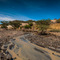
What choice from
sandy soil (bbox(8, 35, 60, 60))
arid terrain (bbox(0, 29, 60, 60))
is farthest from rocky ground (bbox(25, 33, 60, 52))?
sandy soil (bbox(8, 35, 60, 60))

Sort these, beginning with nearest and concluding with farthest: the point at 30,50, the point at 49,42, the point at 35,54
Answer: the point at 35,54 < the point at 30,50 < the point at 49,42

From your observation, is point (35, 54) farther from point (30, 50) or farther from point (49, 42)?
point (49, 42)

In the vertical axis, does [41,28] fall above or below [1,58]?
above

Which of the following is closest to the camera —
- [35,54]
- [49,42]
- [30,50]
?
[35,54]

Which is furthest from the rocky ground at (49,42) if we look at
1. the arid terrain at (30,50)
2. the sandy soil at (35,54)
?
the sandy soil at (35,54)

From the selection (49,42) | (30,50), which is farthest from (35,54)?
(49,42)

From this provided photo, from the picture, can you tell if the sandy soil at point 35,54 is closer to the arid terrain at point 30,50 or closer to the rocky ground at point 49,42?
the arid terrain at point 30,50

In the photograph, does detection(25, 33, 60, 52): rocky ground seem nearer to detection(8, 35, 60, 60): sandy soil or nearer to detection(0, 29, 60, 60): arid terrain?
detection(0, 29, 60, 60): arid terrain

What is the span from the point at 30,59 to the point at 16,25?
2174cm

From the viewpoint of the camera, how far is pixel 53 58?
3.19m

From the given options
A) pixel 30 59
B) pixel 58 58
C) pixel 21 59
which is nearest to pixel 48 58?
pixel 58 58

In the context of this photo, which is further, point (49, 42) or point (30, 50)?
point (49, 42)

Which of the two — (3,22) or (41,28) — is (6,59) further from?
(3,22)

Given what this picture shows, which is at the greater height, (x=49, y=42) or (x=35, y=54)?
(x=49, y=42)
